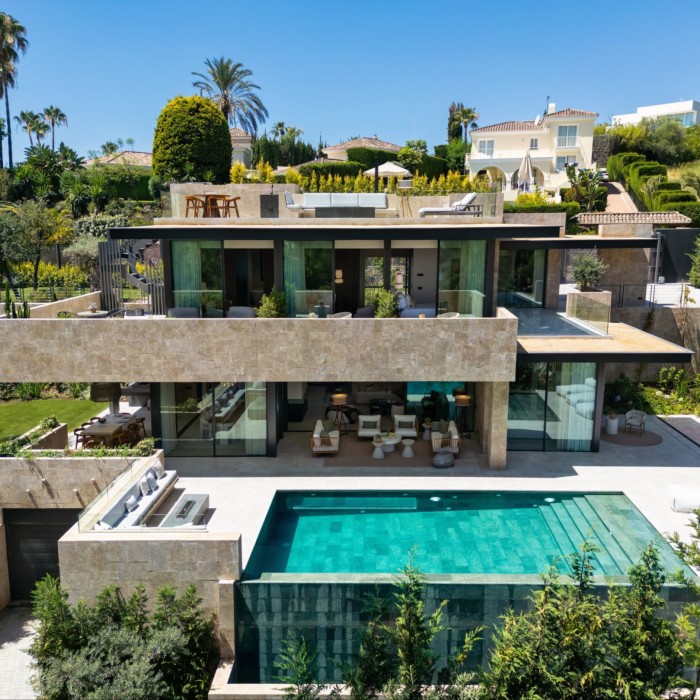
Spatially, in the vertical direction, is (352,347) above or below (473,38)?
below

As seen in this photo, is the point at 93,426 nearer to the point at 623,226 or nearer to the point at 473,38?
the point at 623,226

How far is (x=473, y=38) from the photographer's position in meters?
45.4

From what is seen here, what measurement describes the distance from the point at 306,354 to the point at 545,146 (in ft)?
189

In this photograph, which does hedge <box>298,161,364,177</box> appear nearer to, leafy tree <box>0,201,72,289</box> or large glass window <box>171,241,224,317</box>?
leafy tree <box>0,201,72,289</box>

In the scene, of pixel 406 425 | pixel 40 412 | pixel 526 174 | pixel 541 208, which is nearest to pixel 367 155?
pixel 526 174

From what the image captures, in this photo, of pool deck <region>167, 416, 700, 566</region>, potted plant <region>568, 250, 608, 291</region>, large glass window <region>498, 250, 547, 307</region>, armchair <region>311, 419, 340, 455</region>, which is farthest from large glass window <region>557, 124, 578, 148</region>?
armchair <region>311, 419, 340, 455</region>

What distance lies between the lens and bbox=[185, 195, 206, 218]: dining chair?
22547 millimetres

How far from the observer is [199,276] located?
20859mm

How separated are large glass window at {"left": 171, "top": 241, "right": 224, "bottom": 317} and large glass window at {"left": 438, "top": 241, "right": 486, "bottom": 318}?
7.01 meters

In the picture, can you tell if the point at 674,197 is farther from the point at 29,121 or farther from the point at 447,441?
the point at 29,121

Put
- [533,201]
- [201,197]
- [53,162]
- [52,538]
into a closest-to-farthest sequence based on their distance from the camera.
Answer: [52,538]
[201,197]
[533,201]
[53,162]

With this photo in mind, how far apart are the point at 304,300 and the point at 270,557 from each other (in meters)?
8.36

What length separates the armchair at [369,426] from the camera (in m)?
21.5

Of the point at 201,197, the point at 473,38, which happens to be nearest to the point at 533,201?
the point at 473,38
